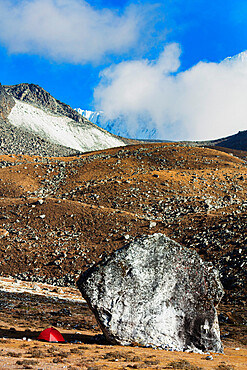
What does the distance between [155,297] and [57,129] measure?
153666 mm

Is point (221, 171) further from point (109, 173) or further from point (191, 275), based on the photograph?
point (191, 275)

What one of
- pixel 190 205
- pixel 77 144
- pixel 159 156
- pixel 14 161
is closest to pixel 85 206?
pixel 190 205

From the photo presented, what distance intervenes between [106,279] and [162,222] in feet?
86.2

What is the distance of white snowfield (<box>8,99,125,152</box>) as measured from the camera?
147375 mm

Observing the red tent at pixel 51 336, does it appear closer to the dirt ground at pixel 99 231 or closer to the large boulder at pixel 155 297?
the dirt ground at pixel 99 231

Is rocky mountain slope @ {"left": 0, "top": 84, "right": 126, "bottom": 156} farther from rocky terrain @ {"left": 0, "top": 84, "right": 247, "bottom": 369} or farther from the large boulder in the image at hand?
the large boulder

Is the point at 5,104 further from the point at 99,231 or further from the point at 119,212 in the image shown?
the point at 99,231

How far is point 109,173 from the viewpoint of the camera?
59.4 metres

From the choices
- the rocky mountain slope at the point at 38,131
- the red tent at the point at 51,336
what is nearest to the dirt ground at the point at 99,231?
the red tent at the point at 51,336

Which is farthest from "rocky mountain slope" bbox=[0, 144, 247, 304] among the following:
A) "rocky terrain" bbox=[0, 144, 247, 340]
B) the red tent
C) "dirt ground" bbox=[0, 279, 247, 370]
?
the red tent

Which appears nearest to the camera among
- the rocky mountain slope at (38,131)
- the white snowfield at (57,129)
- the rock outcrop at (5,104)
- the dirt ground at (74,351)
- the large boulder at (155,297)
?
the dirt ground at (74,351)

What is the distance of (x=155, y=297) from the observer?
49.4 ft

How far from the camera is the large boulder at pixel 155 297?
14.4 metres

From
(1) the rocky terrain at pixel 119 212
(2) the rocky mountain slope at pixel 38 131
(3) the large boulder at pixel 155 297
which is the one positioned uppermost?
(2) the rocky mountain slope at pixel 38 131
